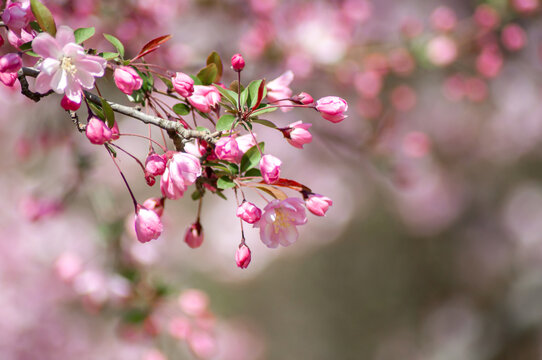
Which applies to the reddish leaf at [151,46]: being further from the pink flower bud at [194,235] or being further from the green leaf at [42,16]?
the pink flower bud at [194,235]

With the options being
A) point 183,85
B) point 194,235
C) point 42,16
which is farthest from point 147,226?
point 42,16

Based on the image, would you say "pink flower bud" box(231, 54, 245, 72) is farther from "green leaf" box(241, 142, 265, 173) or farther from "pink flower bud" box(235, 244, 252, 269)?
"pink flower bud" box(235, 244, 252, 269)

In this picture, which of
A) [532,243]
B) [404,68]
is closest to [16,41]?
[404,68]

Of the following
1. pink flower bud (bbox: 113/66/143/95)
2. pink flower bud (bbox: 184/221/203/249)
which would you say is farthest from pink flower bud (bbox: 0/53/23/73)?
pink flower bud (bbox: 184/221/203/249)

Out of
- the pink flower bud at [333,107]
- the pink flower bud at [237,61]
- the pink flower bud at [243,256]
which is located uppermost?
the pink flower bud at [333,107]

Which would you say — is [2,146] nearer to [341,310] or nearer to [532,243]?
[341,310]

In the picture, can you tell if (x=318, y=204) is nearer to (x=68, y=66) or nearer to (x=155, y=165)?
(x=155, y=165)

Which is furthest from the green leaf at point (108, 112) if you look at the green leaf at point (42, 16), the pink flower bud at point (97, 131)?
the green leaf at point (42, 16)
